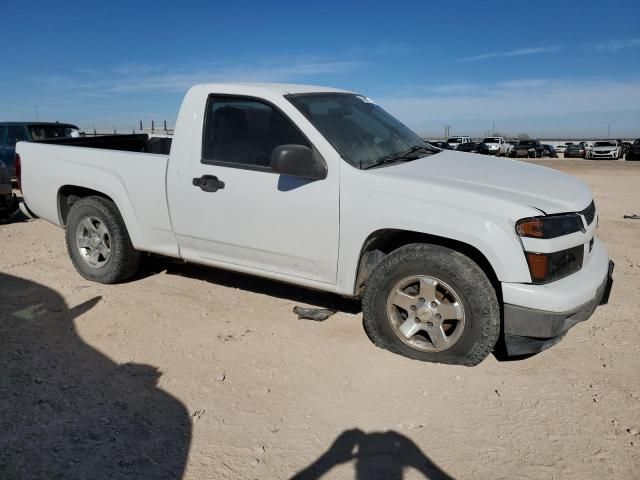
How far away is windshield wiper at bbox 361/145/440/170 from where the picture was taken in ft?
12.9

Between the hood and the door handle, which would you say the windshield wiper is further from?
the door handle

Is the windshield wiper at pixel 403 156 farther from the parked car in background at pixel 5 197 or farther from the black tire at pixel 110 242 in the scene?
the parked car in background at pixel 5 197

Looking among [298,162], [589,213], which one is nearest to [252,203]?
[298,162]

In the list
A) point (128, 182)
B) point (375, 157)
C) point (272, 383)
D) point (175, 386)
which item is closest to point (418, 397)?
point (272, 383)

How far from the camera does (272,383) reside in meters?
3.42

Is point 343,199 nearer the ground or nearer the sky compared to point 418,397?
nearer the sky

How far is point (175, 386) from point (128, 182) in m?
2.10

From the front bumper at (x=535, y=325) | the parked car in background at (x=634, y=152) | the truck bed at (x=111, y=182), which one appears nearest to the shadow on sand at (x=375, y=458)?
the front bumper at (x=535, y=325)

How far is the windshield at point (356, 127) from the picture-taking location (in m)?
3.91

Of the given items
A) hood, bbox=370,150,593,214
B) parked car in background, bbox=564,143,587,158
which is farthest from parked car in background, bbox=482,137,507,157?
hood, bbox=370,150,593,214

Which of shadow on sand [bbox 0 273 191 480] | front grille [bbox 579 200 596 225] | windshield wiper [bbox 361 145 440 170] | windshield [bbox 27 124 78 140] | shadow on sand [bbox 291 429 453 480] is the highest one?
windshield [bbox 27 124 78 140]

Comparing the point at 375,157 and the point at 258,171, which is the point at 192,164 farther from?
the point at 375,157

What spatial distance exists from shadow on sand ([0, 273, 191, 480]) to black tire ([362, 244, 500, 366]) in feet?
4.73

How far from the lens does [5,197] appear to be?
852cm
